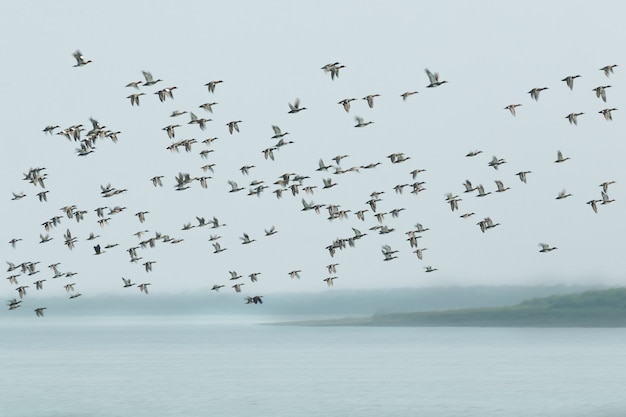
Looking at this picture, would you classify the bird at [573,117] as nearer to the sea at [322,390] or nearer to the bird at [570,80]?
the bird at [570,80]

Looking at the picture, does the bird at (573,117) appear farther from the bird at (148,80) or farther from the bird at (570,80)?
the bird at (148,80)

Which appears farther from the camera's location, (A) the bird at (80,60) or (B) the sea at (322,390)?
(B) the sea at (322,390)

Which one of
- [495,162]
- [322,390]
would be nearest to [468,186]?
[495,162]

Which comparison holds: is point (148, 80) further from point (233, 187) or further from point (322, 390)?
point (322, 390)

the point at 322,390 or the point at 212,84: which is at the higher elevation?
the point at 212,84

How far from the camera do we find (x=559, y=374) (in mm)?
165750

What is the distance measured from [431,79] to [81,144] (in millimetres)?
26438

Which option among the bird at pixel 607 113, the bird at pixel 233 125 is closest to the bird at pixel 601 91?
the bird at pixel 607 113

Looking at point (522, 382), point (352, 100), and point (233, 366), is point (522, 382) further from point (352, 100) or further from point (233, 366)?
point (352, 100)

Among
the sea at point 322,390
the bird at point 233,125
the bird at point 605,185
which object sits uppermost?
the bird at point 233,125

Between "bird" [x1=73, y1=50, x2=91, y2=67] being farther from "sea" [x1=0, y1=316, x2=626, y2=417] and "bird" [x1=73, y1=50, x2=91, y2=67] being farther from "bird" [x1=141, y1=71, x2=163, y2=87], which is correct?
"sea" [x1=0, y1=316, x2=626, y2=417]

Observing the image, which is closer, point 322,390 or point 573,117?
point 573,117

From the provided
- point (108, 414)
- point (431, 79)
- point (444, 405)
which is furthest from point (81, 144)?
point (444, 405)

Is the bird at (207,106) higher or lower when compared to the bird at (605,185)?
higher
